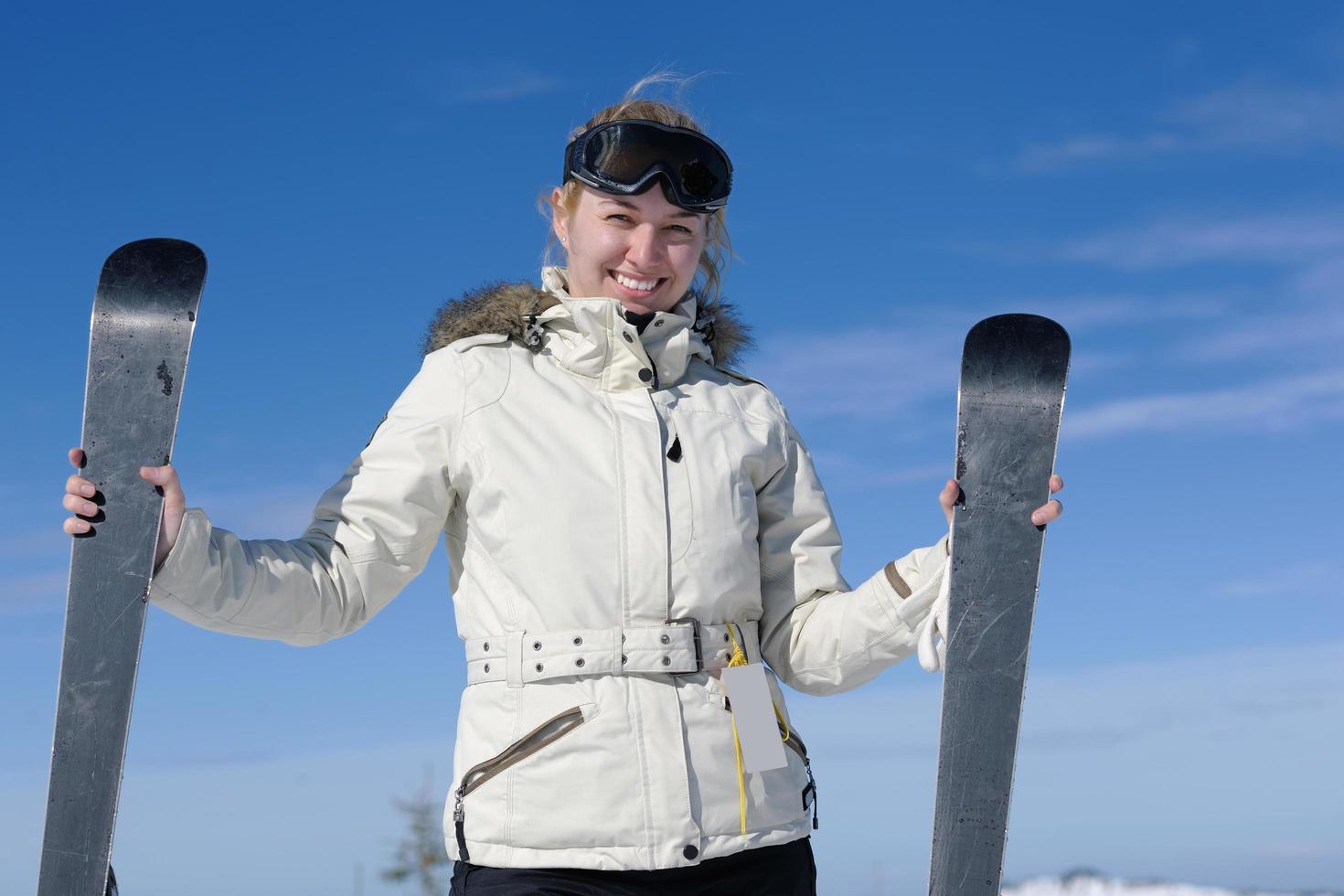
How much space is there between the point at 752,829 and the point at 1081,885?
2643 mm

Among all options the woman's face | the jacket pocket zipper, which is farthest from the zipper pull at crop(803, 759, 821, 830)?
the woman's face

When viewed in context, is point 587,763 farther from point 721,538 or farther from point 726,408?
point 726,408

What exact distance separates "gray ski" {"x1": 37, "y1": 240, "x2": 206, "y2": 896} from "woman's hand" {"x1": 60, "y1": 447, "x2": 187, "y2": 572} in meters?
0.01

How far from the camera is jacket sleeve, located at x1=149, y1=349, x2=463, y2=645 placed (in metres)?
2.50

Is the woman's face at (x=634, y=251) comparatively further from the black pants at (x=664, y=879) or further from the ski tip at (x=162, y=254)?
the black pants at (x=664, y=879)

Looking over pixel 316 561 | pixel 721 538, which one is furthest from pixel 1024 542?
pixel 316 561

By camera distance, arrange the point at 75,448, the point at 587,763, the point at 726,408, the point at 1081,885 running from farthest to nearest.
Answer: the point at 1081,885
the point at 726,408
the point at 75,448
the point at 587,763

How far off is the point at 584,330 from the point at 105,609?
1120mm

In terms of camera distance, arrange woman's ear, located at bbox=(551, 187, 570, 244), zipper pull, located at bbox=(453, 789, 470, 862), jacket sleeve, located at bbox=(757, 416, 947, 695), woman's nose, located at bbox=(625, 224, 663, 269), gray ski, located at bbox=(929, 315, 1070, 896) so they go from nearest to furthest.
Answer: zipper pull, located at bbox=(453, 789, 470, 862)
gray ski, located at bbox=(929, 315, 1070, 896)
jacket sleeve, located at bbox=(757, 416, 947, 695)
woman's nose, located at bbox=(625, 224, 663, 269)
woman's ear, located at bbox=(551, 187, 570, 244)

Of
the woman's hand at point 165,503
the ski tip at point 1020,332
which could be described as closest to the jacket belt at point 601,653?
the woman's hand at point 165,503

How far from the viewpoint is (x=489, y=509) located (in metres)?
2.60

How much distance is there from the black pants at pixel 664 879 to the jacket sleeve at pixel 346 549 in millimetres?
602

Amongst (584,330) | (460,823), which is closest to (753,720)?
(460,823)

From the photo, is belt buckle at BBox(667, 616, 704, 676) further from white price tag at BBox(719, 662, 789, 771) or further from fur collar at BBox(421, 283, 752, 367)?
fur collar at BBox(421, 283, 752, 367)
